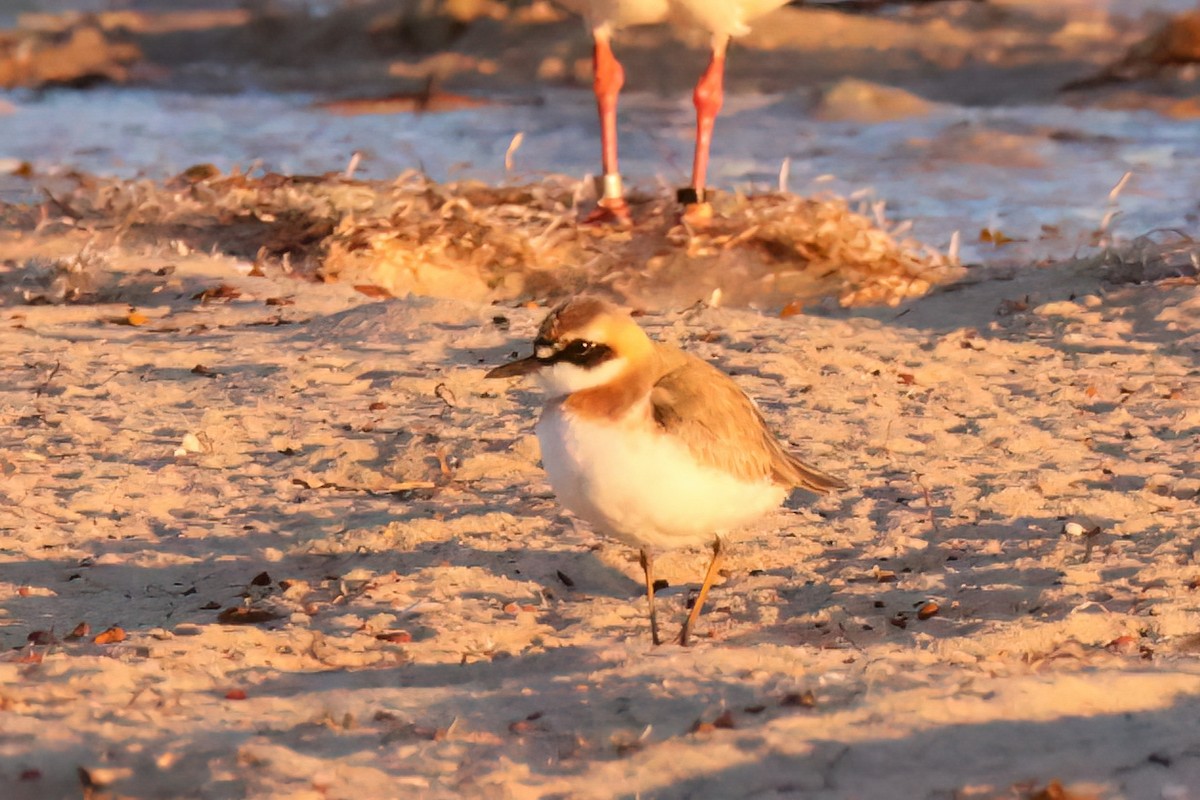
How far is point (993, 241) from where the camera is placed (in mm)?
9406

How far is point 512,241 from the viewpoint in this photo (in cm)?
786

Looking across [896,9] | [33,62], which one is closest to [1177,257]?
[896,9]

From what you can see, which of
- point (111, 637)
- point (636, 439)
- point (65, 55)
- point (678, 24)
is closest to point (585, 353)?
point (636, 439)

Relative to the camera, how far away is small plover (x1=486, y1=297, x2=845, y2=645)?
356 cm

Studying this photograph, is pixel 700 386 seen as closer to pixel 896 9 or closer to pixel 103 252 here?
pixel 103 252

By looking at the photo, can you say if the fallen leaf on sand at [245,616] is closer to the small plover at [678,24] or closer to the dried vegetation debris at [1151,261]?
the small plover at [678,24]

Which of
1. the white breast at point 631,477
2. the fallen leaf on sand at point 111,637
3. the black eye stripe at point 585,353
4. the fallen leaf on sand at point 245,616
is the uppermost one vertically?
the black eye stripe at point 585,353

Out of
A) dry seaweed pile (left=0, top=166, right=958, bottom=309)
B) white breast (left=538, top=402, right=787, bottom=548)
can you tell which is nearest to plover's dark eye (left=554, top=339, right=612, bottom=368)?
white breast (left=538, top=402, right=787, bottom=548)

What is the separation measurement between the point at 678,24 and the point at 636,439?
5.26 m

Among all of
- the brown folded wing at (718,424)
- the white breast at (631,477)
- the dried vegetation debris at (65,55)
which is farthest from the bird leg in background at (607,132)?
the dried vegetation debris at (65,55)

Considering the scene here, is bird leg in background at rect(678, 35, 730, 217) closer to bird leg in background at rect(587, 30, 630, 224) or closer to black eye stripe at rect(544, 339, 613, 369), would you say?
bird leg in background at rect(587, 30, 630, 224)

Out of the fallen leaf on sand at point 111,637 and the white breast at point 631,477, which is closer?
the white breast at point 631,477

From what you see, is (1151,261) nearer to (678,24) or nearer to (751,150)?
(678,24)

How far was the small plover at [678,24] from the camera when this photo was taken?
8086 millimetres
